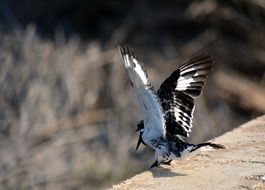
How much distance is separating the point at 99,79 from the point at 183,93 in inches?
184

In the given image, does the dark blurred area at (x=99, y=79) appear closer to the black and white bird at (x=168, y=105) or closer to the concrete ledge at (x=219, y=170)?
the black and white bird at (x=168, y=105)

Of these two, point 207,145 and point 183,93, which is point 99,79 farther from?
point 207,145

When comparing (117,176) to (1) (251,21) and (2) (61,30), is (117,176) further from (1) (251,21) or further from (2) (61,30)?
(2) (61,30)

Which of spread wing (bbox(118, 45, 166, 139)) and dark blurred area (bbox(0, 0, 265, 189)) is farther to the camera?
dark blurred area (bbox(0, 0, 265, 189))

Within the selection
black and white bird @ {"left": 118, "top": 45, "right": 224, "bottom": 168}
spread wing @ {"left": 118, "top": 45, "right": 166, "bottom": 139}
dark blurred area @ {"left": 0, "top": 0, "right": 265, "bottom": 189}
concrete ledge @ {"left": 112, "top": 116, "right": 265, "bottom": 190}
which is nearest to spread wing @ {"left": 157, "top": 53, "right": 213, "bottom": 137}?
black and white bird @ {"left": 118, "top": 45, "right": 224, "bottom": 168}

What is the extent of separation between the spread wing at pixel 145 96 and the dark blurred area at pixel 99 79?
2.96 m

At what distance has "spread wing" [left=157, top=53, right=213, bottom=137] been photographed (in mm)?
4426

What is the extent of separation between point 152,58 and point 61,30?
1921 mm

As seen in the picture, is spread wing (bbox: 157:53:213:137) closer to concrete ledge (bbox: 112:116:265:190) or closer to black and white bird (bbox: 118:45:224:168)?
black and white bird (bbox: 118:45:224:168)

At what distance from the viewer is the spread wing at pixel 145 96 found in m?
3.70

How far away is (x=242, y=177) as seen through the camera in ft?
11.4

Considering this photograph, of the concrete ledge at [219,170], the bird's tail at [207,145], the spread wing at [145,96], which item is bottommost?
the concrete ledge at [219,170]

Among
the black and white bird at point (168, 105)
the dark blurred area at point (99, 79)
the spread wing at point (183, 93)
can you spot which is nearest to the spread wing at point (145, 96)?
the black and white bird at point (168, 105)

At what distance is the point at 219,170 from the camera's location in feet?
11.8
